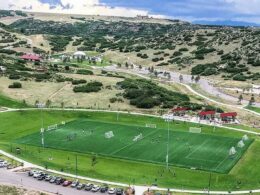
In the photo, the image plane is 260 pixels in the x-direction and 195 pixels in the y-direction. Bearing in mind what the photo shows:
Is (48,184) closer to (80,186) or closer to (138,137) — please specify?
(80,186)

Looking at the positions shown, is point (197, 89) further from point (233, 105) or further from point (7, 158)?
point (7, 158)

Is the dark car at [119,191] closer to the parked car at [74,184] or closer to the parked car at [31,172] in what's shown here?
the parked car at [74,184]

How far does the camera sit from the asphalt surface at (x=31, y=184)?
7200 centimetres

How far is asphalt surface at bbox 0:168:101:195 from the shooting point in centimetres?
7200

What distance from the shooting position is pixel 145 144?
102000 millimetres

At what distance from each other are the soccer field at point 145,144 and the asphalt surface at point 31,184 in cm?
1938

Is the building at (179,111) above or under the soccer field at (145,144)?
above

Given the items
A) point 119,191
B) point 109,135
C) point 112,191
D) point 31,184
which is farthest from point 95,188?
point 109,135

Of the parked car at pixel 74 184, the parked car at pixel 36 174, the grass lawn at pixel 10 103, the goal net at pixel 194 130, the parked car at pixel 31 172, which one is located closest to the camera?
the parked car at pixel 74 184

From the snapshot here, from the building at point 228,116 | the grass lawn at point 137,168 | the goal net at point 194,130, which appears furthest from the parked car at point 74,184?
the building at point 228,116

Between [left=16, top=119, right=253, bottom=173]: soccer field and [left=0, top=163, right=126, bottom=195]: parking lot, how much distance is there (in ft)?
61.3

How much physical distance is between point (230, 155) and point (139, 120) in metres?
34.8

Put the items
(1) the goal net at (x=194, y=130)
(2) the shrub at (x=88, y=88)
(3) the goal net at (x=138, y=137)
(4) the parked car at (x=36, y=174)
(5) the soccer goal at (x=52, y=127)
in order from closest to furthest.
Answer: 1. (4) the parked car at (x=36, y=174)
2. (3) the goal net at (x=138, y=137)
3. (5) the soccer goal at (x=52, y=127)
4. (1) the goal net at (x=194, y=130)
5. (2) the shrub at (x=88, y=88)

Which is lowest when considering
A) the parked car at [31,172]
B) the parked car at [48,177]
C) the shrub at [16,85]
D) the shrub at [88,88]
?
the parked car at [31,172]
